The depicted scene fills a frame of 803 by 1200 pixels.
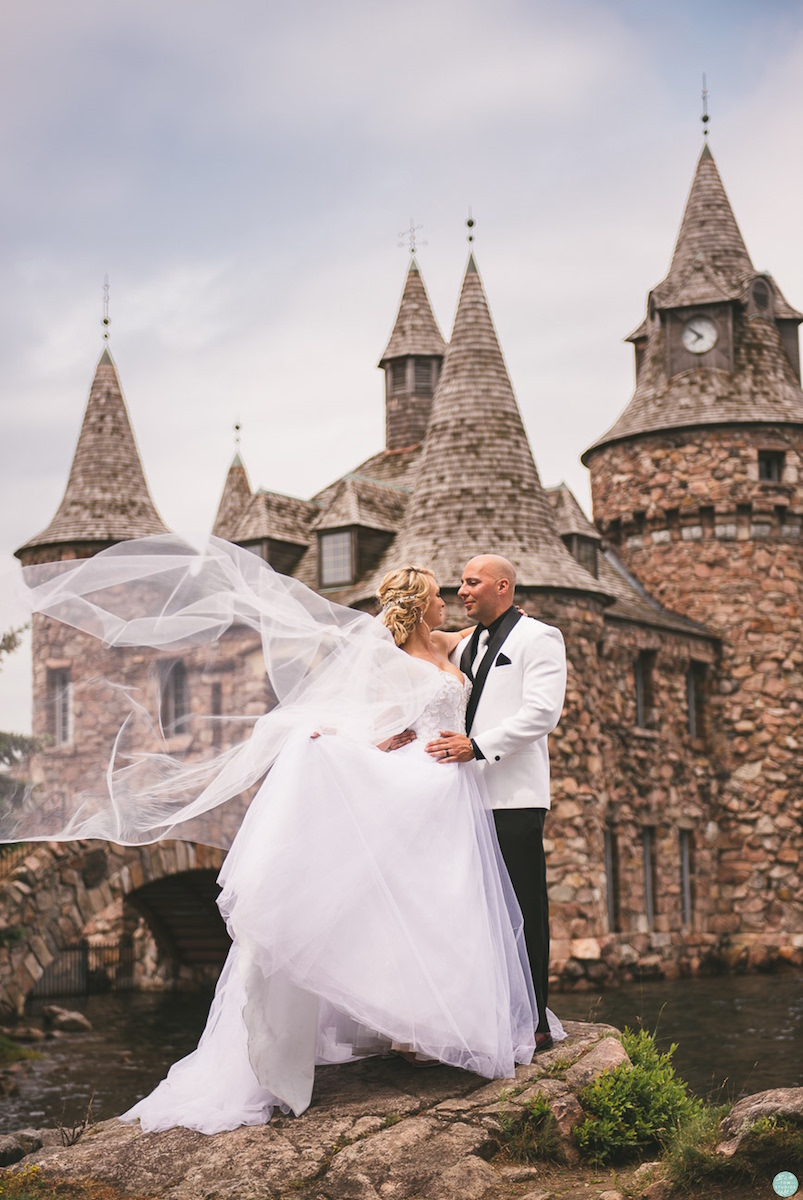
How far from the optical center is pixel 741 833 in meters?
27.4

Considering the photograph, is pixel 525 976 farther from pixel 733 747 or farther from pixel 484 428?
pixel 733 747

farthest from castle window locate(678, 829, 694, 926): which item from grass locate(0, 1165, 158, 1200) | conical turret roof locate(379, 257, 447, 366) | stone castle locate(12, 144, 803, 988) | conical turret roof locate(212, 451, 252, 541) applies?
grass locate(0, 1165, 158, 1200)

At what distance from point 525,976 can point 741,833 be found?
70.7 ft

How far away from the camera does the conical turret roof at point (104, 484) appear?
29359mm

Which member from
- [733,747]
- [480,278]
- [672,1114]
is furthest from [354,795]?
[733,747]

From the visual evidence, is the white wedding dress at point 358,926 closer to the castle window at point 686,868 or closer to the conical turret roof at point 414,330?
the castle window at point 686,868

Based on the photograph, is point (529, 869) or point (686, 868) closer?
point (529, 869)

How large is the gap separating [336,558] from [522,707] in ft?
65.5

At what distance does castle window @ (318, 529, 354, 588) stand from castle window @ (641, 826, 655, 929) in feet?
22.4

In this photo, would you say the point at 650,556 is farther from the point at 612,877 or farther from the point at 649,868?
the point at 612,877

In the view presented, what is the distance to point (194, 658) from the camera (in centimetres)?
742

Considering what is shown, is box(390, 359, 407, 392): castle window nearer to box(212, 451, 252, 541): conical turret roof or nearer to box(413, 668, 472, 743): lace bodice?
box(212, 451, 252, 541): conical turret roof

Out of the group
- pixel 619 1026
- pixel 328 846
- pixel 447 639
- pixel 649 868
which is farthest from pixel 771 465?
pixel 328 846

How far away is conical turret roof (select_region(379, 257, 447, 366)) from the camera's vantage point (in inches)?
1318
